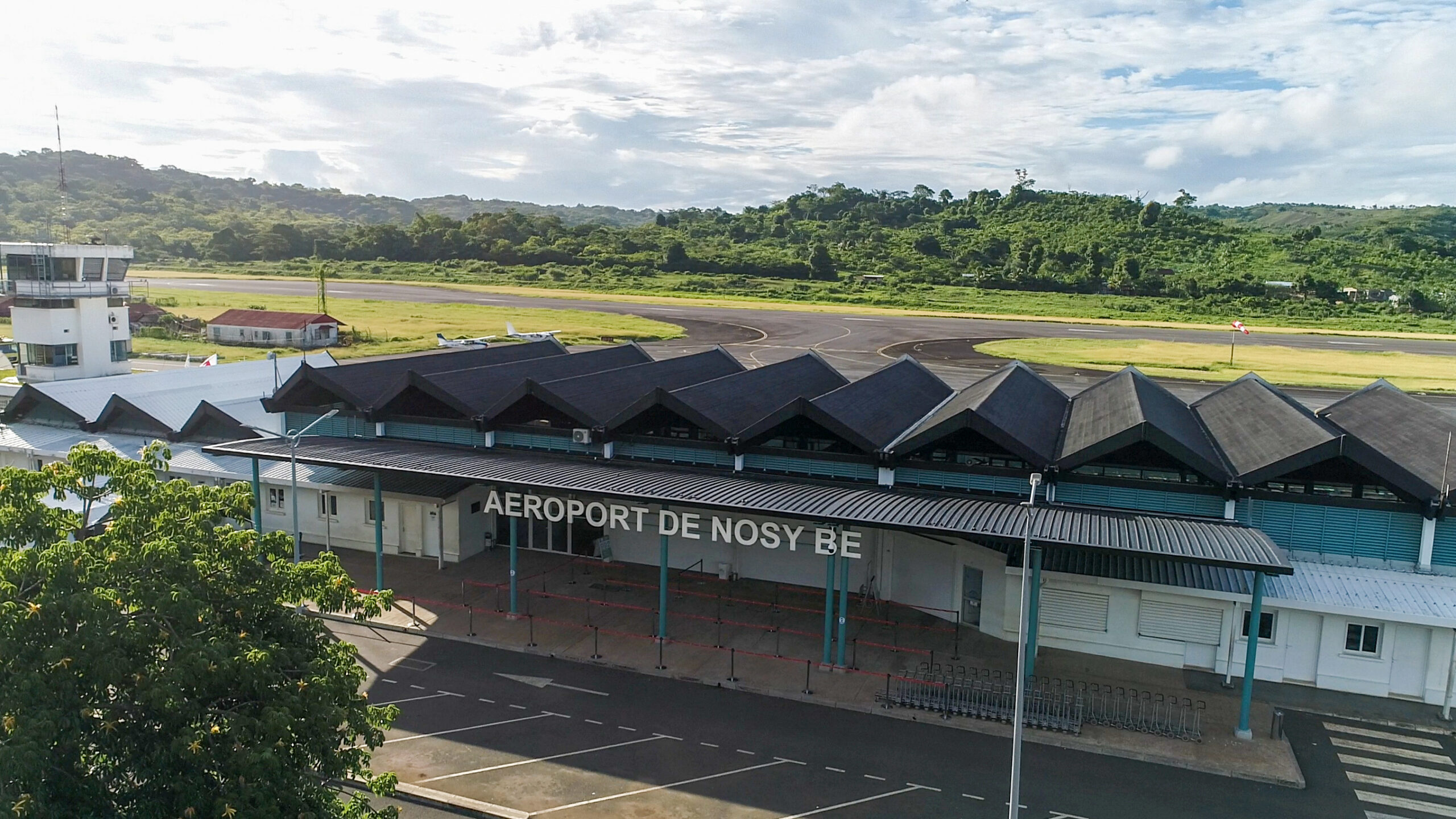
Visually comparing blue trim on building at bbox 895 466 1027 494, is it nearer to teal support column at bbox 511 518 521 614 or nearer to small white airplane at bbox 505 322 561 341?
teal support column at bbox 511 518 521 614

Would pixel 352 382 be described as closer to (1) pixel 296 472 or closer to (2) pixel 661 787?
(1) pixel 296 472

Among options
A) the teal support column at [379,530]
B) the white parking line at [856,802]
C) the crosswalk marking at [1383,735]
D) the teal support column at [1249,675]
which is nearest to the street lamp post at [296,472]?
the teal support column at [379,530]

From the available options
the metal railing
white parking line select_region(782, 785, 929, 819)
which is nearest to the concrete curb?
white parking line select_region(782, 785, 929, 819)

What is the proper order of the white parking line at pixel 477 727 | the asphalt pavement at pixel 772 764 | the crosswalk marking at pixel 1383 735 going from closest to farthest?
the asphalt pavement at pixel 772 764, the white parking line at pixel 477 727, the crosswalk marking at pixel 1383 735

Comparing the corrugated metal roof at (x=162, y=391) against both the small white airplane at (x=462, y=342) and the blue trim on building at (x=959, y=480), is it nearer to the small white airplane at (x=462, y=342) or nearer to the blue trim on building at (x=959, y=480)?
the blue trim on building at (x=959, y=480)

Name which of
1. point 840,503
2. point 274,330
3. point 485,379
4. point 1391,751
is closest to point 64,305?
point 485,379

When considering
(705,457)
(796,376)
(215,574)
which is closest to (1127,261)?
(796,376)
